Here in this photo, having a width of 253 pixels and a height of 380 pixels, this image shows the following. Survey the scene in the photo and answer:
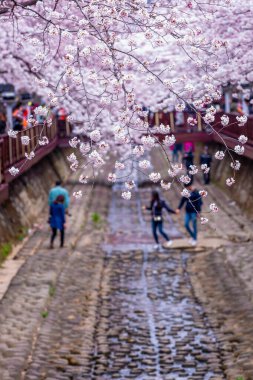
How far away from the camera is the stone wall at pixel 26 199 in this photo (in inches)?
957

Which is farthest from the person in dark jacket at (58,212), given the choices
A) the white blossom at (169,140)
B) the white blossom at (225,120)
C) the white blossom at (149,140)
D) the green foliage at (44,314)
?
the white blossom at (149,140)

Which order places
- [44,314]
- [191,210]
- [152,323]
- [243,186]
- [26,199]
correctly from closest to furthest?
[44,314] < [152,323] < [191,210] < [26,199] < [243,186]

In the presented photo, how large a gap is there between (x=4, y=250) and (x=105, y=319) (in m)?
6.27

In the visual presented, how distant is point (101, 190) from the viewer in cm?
4144

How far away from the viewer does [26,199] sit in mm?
28859

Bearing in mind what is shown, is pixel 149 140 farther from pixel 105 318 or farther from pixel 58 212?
pixel 58 212

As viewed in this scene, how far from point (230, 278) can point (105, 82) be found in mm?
11008

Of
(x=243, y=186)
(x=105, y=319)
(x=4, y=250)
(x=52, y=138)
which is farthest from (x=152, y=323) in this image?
(x=52, y=138)

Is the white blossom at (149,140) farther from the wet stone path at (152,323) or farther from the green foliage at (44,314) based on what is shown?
the green foliage at (44,314)

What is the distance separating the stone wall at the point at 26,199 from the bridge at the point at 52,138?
63 centimetres

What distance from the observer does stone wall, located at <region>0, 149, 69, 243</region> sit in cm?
2431

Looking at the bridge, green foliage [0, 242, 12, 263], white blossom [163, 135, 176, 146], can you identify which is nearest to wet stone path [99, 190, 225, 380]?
green foliage [0, 242, 12, 263]

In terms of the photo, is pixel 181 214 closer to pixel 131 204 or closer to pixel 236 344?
pixel 131 204

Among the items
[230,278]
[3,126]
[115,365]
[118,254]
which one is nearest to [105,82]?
[115,365]
